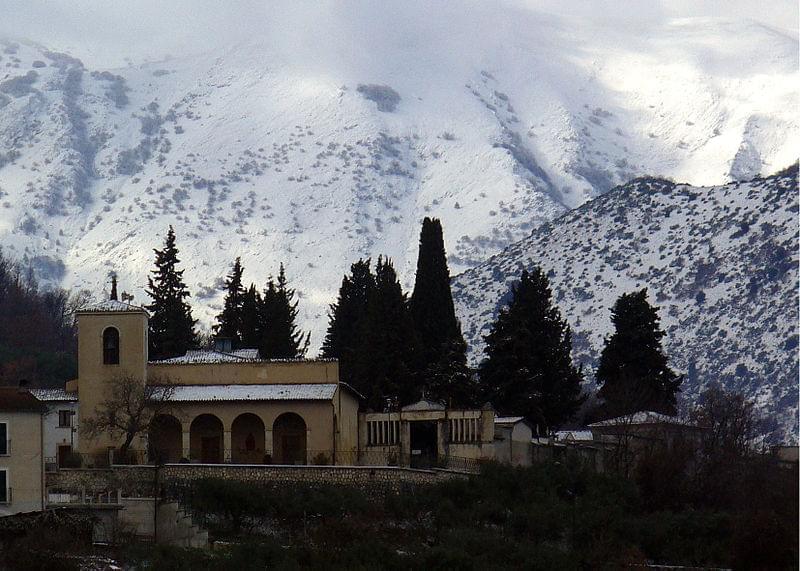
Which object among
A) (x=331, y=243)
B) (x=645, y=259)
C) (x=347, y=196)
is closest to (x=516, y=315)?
(x=645, y=259)

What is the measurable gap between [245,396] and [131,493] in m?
6.65

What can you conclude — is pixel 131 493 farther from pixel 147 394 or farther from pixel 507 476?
pixel 507 476

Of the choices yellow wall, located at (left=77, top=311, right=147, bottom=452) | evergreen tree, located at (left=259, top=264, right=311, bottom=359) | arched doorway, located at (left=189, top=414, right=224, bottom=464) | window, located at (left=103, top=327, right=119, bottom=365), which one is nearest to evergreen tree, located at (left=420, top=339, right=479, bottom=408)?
arched doorway, located at (left=189, top=414, right=224, bottom=464)

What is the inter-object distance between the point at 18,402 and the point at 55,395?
1030 centimetres

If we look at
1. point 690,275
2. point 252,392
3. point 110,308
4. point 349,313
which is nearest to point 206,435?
point 252,392

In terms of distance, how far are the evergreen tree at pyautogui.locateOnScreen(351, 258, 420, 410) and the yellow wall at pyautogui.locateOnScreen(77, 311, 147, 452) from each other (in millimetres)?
8651

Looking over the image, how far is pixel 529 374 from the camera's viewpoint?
77.1 m

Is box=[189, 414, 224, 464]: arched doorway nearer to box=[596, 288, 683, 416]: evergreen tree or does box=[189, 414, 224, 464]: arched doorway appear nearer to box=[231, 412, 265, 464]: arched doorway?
box=[231, 412, 265, 464]: arched doorway

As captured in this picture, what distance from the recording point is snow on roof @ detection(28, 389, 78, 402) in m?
72.5

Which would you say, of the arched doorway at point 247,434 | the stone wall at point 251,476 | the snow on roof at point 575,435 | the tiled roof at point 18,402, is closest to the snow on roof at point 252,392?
the arched doorway at point 247,434

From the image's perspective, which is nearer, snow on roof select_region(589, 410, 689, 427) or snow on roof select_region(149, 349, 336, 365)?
snow on roof select_region(149, 349, 336, 365)

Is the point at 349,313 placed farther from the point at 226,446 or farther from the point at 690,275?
the point at 690,275

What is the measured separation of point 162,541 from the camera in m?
62.1

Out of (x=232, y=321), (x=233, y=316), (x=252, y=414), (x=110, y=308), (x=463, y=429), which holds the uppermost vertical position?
(x=233, y=316)
